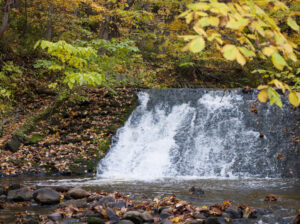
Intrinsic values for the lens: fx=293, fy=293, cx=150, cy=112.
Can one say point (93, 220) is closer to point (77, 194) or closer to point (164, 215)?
point (164, 215)

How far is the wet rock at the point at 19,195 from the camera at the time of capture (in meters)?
4.92

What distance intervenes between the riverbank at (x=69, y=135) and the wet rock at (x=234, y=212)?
5618 mm

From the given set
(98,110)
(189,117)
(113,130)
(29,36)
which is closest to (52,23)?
(29,36)

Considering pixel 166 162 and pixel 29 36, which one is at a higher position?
pixel 29 36

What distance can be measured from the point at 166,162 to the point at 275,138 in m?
3.86

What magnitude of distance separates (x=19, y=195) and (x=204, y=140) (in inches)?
274

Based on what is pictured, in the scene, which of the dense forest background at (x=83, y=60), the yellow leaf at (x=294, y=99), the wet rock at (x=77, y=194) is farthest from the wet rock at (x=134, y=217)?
the dense forest background at (x=83, y=60)

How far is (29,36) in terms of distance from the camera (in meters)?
15.2

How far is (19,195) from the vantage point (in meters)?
4.95

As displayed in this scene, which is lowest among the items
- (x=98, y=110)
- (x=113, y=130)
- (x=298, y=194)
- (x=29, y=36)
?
(x=298, y=194)

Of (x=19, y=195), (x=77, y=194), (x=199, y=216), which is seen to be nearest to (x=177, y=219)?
(x=199, y=216)

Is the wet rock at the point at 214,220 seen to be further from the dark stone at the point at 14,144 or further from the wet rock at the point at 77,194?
the dark stone at the point at 14,144

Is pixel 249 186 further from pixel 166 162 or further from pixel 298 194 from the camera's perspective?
pixel 166 162

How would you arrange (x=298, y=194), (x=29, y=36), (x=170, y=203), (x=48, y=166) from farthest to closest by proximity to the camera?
1. (x=29, y=36)
2. (x=48, y=166)
3. (x=298, y=194)
4. (x=170, y=203)
